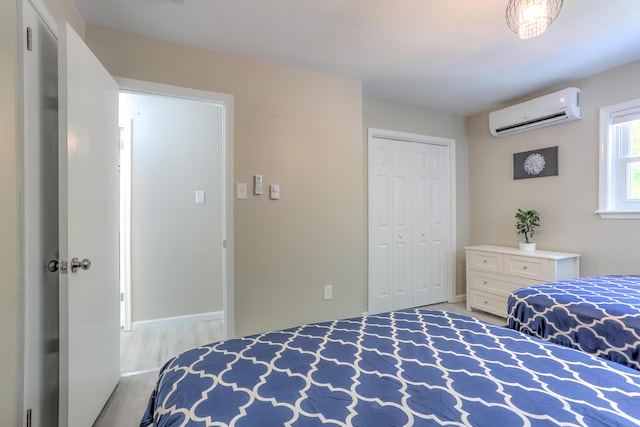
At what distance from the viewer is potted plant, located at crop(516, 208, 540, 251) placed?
3.02 meters

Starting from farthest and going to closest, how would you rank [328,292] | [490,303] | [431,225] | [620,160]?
[431,225]
[490,303]
[328,292]
[620,160]

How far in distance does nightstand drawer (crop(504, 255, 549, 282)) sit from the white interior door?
10.9 feet

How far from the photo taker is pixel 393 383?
91 centimetres

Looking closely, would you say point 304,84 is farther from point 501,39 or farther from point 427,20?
point 501,39

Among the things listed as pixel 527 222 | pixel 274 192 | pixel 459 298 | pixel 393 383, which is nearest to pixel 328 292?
pixel 274 192

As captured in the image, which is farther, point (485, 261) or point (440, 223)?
point (440, 223)

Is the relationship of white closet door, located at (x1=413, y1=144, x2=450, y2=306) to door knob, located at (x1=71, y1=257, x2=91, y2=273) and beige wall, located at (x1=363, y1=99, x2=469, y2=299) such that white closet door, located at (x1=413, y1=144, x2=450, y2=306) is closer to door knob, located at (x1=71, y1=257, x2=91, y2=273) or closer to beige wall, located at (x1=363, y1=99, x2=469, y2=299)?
beige wall, located at (x1=363, y1=99, x2=469, y2=299)

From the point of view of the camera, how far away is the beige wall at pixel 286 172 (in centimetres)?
219

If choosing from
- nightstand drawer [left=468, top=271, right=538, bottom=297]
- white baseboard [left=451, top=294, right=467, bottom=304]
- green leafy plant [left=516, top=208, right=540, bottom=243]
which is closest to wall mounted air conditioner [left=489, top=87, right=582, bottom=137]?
green leafy plant [left=516, top=208, right=540, bottom=243]

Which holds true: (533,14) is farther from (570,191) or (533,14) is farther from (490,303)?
(490,303)

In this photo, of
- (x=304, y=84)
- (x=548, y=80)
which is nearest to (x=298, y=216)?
(x=304, y=84)

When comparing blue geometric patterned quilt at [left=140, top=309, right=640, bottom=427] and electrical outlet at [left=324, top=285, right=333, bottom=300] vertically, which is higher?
blue geometric patterned quilt at [left=140, top=309, right=640, bottom=427]

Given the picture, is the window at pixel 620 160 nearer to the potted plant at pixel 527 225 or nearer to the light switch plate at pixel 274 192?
the potted plant at pixel 527 225

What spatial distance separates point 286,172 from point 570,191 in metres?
2.66
